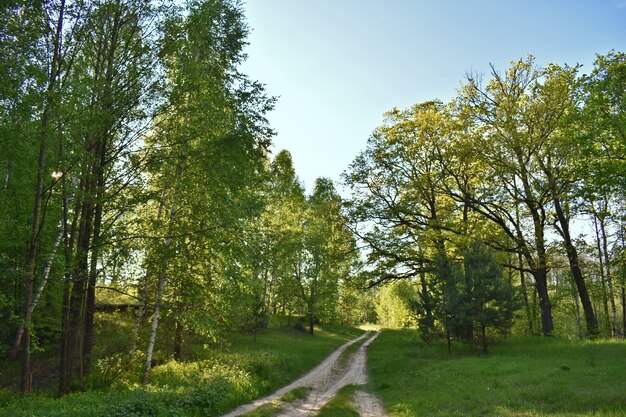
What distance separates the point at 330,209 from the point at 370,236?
3715mm

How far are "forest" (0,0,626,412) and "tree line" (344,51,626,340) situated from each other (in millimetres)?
126

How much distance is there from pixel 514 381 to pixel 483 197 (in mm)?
13275

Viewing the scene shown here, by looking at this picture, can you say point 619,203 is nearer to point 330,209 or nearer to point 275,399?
point 330,209

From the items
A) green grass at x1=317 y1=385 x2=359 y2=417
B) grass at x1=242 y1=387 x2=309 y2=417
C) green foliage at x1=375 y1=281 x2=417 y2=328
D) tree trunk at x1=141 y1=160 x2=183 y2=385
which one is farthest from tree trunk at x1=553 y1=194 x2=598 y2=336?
green foliage at x1=375 y1=281 x2=417 y2=328

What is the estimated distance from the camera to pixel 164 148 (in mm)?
14586

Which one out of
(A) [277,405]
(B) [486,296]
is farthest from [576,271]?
(A) [277,405]

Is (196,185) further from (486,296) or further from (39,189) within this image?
(486,296)

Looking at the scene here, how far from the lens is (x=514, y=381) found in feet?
47.5

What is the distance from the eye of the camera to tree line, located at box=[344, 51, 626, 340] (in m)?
21.3

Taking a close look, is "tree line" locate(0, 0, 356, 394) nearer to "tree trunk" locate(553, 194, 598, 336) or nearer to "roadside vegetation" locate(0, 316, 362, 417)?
"roadside vegetation" locate(0, 316, 362, 417)

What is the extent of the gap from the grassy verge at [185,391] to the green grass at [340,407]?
3.13 meters

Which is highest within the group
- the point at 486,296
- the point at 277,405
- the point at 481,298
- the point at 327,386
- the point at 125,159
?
the point at 125,159

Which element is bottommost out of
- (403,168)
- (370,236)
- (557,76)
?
(370,236)

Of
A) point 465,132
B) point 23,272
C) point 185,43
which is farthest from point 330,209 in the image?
point 23,272
